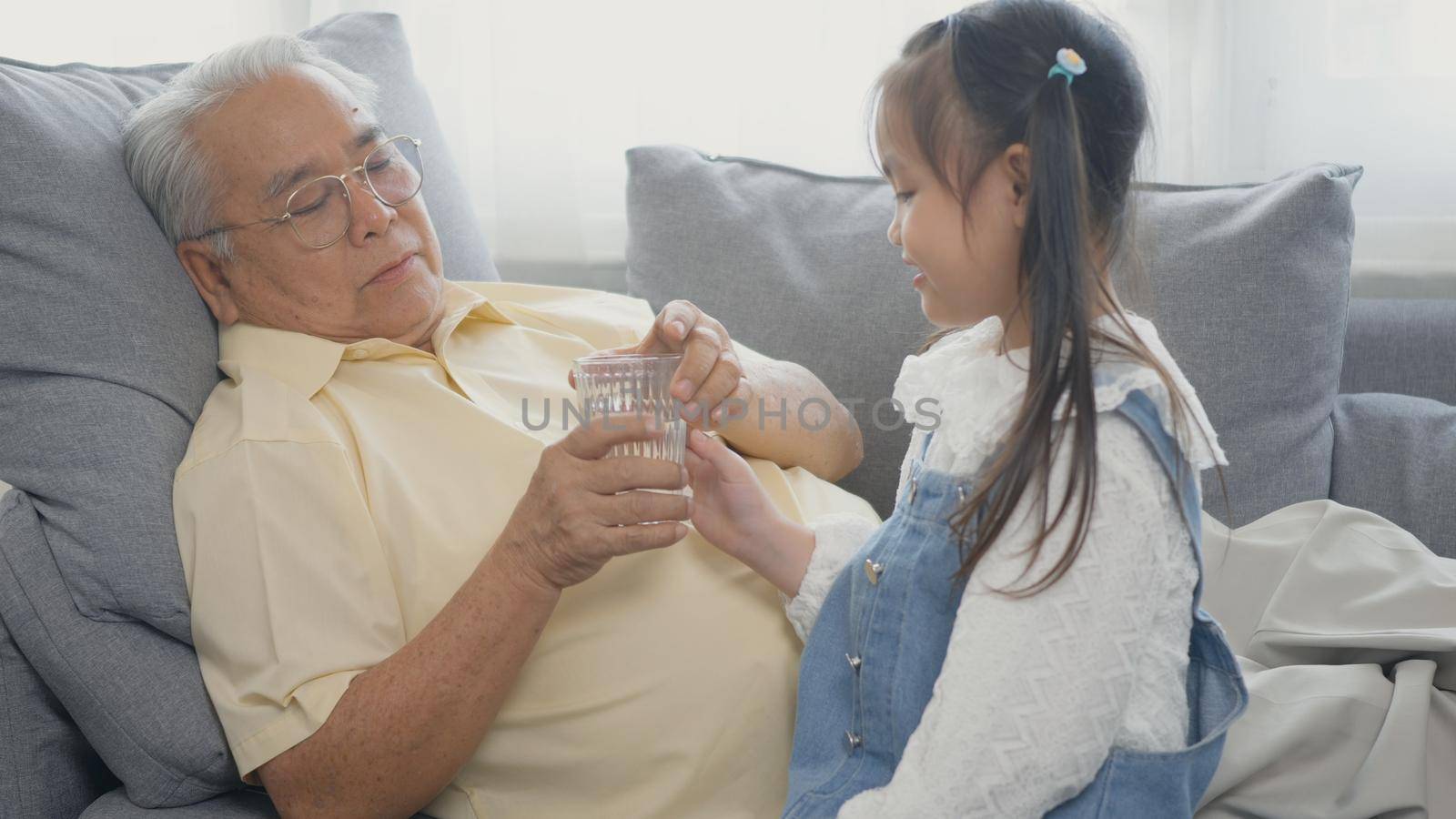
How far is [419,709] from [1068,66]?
881 mm

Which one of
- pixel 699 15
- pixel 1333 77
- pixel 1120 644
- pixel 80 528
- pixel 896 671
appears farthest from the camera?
pixel 699 15

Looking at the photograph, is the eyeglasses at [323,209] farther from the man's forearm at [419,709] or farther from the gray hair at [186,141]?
the man's forearm at [419,709]

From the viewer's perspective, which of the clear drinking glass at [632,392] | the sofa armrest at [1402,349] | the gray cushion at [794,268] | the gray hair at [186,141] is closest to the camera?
the clear drinking glass at [632,392]

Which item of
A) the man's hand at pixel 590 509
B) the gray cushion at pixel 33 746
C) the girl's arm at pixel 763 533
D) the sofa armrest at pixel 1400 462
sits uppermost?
the man's hand at pixel 590 509

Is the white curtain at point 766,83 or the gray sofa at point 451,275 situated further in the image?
the white curtain at point 766,83

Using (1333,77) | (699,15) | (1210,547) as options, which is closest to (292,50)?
(699,15)

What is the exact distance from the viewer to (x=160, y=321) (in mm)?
1436

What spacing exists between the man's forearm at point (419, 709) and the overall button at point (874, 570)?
34 cm

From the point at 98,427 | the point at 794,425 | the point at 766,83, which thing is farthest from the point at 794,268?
the point at 98,427

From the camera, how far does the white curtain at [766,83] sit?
229 centimetres

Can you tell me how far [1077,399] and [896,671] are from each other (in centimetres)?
32

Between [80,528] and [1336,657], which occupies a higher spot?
A: [80,528]

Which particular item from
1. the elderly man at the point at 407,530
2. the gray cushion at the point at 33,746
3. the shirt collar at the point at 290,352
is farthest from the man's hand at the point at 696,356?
the gray cushion at the point at 33,746

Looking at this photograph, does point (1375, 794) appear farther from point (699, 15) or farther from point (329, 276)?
point (699, 15)
